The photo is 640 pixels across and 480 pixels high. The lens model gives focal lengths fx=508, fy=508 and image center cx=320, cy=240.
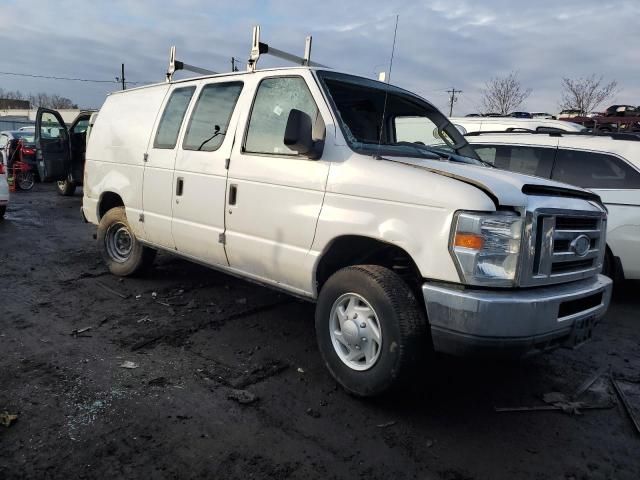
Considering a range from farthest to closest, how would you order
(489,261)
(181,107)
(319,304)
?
1. (181,107)
2. (319,304)
3. (489,261)

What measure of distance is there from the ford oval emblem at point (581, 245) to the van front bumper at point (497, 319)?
1.06ft

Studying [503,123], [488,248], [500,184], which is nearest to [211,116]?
[500,184]

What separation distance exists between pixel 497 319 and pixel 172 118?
365 cm

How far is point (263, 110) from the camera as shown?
4.06m

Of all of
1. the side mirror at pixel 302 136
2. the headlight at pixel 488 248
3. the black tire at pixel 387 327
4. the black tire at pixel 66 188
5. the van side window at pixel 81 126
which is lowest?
the black tire at pixel 66 188

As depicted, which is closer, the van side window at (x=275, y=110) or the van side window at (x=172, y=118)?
the van side window at (x=275, y=110)

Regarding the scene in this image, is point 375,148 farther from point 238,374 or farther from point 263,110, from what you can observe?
point 238,374

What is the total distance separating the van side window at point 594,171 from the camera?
5.59m

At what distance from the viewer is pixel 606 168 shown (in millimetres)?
5762

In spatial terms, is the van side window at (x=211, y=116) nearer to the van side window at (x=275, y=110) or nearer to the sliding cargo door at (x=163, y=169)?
the sliding cargo door at (x=163, y=169)

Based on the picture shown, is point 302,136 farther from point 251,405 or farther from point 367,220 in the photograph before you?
point 251,405

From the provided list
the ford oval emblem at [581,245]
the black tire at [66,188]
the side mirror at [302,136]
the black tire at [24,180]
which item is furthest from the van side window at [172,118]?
the black tire at [24,180]

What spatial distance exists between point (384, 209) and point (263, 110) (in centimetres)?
152

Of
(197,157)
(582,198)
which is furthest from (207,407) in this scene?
(582,198)
